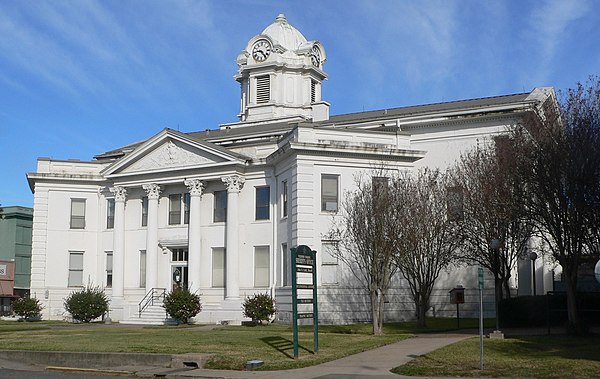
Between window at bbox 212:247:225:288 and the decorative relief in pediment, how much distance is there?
15.9 ft

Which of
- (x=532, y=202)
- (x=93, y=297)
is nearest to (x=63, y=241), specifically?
(x=93, y=297)

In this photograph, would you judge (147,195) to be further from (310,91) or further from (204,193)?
(310,91)

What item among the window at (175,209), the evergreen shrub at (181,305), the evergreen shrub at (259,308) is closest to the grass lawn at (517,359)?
the evergreen shrub at (259,308)

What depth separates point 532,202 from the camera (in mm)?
25578

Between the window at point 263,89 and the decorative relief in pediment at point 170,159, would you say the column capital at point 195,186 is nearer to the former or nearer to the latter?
the decorative relief in pediment at point 170,159

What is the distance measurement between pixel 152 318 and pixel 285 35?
23986mm

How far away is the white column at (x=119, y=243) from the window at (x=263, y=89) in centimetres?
1378

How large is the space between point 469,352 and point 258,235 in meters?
20.7

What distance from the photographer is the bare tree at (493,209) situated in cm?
2712

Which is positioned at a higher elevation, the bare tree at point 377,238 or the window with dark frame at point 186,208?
the window with dark frame at point 186,208

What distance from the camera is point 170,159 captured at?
140ft

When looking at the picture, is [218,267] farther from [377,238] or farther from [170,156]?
[377,238]

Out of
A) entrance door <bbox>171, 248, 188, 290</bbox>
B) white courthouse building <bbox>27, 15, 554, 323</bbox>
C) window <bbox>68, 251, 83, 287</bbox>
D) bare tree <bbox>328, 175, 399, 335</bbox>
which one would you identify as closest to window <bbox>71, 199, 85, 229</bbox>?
white courthouse building <bbox>27, 15, 554, 323</bbox>

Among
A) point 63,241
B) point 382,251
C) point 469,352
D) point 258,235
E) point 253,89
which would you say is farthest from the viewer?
point 253,89
